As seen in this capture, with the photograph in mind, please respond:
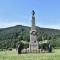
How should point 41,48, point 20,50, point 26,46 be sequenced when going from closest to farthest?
point 20,50 → point 41,48 → point 26,46

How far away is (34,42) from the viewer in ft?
233

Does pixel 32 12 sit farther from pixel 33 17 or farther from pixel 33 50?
pixel 33 50

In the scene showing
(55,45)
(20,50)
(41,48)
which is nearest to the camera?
(20,50)

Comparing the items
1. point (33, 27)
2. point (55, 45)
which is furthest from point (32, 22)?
point (55, 45)

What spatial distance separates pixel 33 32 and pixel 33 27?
1365 millimetres

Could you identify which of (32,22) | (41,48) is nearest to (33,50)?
(41,48)

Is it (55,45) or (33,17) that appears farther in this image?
(55,45)

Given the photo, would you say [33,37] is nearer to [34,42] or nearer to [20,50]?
[34,42]

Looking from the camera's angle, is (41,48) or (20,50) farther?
(41,48)

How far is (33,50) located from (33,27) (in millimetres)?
6235

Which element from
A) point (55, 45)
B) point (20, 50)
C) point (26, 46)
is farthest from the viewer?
point (55, 45)

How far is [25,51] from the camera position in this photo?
6731cm

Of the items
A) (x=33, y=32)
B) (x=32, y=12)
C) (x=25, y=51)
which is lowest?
(x=25, y=51)

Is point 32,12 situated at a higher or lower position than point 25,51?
higher
